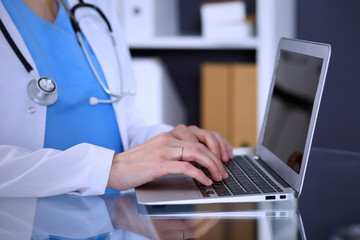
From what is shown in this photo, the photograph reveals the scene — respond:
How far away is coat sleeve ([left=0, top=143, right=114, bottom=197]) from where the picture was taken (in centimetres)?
83

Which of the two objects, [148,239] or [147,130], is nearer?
[148,239]

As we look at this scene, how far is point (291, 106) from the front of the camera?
36.5 inches

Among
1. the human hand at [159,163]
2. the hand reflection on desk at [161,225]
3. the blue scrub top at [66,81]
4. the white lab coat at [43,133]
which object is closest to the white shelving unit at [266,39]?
the white lab coat at [43,133]

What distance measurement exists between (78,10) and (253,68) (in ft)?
3.16

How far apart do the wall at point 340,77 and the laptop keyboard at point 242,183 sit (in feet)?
2.09

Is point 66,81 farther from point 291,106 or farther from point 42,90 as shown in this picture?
point 291,106

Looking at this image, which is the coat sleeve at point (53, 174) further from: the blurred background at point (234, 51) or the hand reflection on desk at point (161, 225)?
the blurred background at point (234, 51)

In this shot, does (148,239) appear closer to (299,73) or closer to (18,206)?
(18,206)

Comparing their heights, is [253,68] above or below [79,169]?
below

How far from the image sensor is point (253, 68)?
2.04 metres

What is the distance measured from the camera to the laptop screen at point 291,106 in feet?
2.74

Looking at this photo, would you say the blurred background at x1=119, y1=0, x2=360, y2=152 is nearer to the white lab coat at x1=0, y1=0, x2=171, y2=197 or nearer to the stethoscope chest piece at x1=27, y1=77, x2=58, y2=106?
the white lab coat at x1=0, y1=0, x2=171, y2=197

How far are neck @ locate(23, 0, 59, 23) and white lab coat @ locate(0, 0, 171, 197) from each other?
0.06 meters

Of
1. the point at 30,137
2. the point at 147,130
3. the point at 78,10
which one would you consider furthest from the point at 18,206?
the point at 78,10
